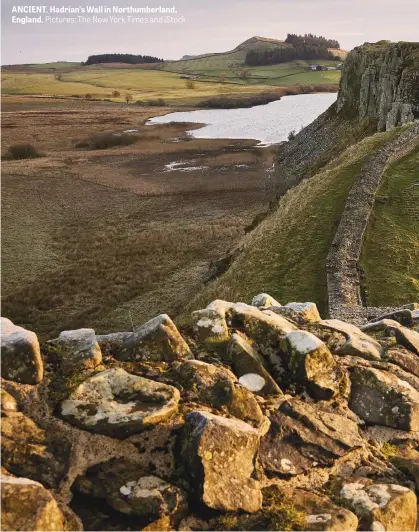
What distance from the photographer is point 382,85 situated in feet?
189

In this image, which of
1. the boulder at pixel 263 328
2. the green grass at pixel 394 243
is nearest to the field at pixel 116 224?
the green grass at pixel 394 243

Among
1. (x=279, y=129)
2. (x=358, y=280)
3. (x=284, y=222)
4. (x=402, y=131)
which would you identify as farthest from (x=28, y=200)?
(x=279, y=129)

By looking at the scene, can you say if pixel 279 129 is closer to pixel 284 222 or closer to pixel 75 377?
pixel 284 222

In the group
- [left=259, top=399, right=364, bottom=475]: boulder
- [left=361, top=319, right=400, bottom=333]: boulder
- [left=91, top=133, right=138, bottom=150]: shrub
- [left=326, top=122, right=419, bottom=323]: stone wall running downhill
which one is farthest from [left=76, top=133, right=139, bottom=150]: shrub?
[left=259, top=399, right=364, bottom=475]: boulder

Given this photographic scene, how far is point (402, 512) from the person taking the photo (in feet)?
20.0

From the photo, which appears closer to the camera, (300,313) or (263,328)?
(263,328)

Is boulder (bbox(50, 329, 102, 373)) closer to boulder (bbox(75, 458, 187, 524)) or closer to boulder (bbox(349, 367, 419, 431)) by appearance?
boulder (bbox(75, 458, 187, 524))

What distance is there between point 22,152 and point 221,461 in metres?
86.6

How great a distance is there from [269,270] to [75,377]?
68.5ft

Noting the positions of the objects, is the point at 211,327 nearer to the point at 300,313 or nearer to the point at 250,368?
the point at 250,368

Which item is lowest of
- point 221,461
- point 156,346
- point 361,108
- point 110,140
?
point 221,461

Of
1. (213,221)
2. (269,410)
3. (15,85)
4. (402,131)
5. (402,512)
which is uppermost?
(15,85)

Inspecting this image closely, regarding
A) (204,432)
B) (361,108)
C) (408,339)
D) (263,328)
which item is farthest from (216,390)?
(361,108)

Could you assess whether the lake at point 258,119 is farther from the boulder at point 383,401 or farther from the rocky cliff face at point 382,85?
the boulder at point 383,401
